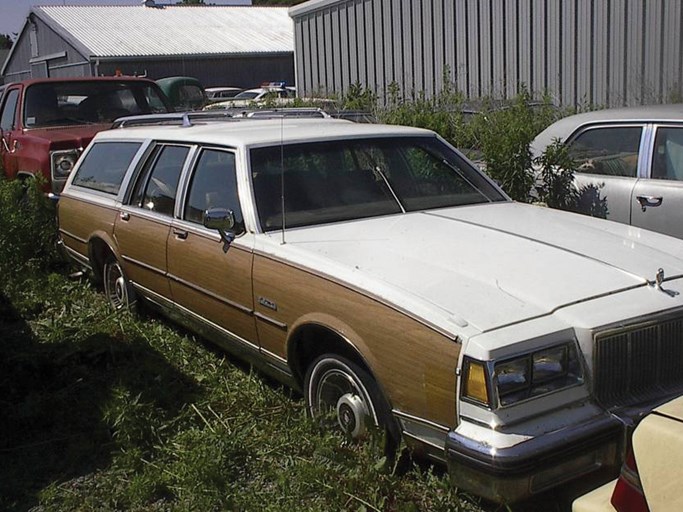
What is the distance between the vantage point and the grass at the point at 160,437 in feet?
12.0

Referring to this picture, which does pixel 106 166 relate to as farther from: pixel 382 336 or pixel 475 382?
pixel 475 382

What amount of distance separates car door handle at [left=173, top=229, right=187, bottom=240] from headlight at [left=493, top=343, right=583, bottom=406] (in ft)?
8.35

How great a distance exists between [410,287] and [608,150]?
11.5 feet

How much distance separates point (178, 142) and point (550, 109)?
624 centimetres

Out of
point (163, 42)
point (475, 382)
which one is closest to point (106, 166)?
point (475, 382)

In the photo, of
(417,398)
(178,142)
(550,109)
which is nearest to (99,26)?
(550,109)

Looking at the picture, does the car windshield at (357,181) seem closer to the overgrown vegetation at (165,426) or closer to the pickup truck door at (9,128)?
the overgrown vegetation at (165,426)

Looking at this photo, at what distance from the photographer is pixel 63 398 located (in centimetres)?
493

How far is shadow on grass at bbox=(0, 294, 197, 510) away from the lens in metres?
4.16

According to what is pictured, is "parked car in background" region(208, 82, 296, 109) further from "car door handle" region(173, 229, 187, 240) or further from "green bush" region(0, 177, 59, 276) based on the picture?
"car door handle" region(173, 229, 187, 240)

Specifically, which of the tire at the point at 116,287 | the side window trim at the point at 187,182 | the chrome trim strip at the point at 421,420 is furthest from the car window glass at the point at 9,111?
the chrome trim strip at the point at 421,420

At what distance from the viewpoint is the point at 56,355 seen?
5.56 m

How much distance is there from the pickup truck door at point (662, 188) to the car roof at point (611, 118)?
14 cm

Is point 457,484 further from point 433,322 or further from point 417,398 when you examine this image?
point 433,322
